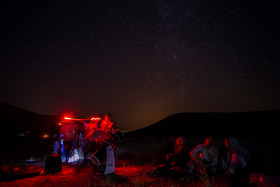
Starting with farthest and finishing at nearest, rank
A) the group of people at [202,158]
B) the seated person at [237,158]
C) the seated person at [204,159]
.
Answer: the seated person at [204,159] < the group of people at [202,158] < the seated person at [237,158]

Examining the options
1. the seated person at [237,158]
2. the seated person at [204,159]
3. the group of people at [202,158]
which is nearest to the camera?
the seated person at [237,158]

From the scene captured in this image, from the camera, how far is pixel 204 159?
306 inches

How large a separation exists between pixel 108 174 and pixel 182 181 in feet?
8.86

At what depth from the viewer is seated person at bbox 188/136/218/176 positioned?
24.9ft

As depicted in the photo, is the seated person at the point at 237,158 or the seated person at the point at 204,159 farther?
the seated person at the point at 204,159

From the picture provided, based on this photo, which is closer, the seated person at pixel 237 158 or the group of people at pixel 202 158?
the seated person at pixel 237 158

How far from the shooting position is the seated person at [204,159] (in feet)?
24.9

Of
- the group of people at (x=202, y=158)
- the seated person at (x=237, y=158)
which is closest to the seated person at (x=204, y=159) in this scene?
the group of people at (x=202, y=158)

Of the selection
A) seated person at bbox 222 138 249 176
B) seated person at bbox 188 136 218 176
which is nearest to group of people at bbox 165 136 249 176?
seated person at bbox 188 136 218 176

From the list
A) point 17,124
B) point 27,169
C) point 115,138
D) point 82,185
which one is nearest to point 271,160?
point 115,138

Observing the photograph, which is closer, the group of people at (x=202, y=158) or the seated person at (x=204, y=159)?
the group of people at (x=202, y=158)

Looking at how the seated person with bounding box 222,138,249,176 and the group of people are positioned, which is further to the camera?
the group of people

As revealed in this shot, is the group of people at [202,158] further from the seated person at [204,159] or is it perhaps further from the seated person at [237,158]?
the seated person at [237,158]

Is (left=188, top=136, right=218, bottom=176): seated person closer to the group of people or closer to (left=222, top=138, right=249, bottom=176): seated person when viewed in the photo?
the group of people
